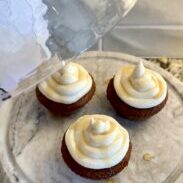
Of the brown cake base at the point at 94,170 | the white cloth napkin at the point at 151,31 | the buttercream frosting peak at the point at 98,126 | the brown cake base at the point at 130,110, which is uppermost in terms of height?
the buttercream frosting peak at the point at 98,126

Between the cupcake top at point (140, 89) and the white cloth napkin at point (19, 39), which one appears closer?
the white cloth napkin at point (19, 39)

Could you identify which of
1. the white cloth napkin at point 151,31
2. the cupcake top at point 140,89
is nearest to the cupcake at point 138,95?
the cupcake top at point 140,89

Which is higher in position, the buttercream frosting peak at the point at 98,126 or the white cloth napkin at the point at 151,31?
the buttercream frosting peak at the point at 98,126

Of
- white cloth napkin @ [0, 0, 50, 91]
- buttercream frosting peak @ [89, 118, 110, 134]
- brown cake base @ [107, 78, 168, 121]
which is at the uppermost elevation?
white cloth napkin @ [0, 0, 50, 91]

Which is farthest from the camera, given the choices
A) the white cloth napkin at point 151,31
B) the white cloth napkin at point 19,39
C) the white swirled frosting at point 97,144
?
the white cloth napkin at point 151,31

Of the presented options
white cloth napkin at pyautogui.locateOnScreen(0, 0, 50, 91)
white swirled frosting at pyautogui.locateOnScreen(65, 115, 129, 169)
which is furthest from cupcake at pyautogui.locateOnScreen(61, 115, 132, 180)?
white cloth napkin at pyautogui.locateOnScreen(0, 0, 50, 91)

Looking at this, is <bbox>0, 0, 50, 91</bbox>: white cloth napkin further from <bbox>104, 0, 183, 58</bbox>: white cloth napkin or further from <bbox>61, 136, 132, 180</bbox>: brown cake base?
<bbox>104, 0, 183, 58</bbox>: white cloth napkin

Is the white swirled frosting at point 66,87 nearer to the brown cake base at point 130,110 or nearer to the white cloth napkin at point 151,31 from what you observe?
the brown cake base at point 130,110
